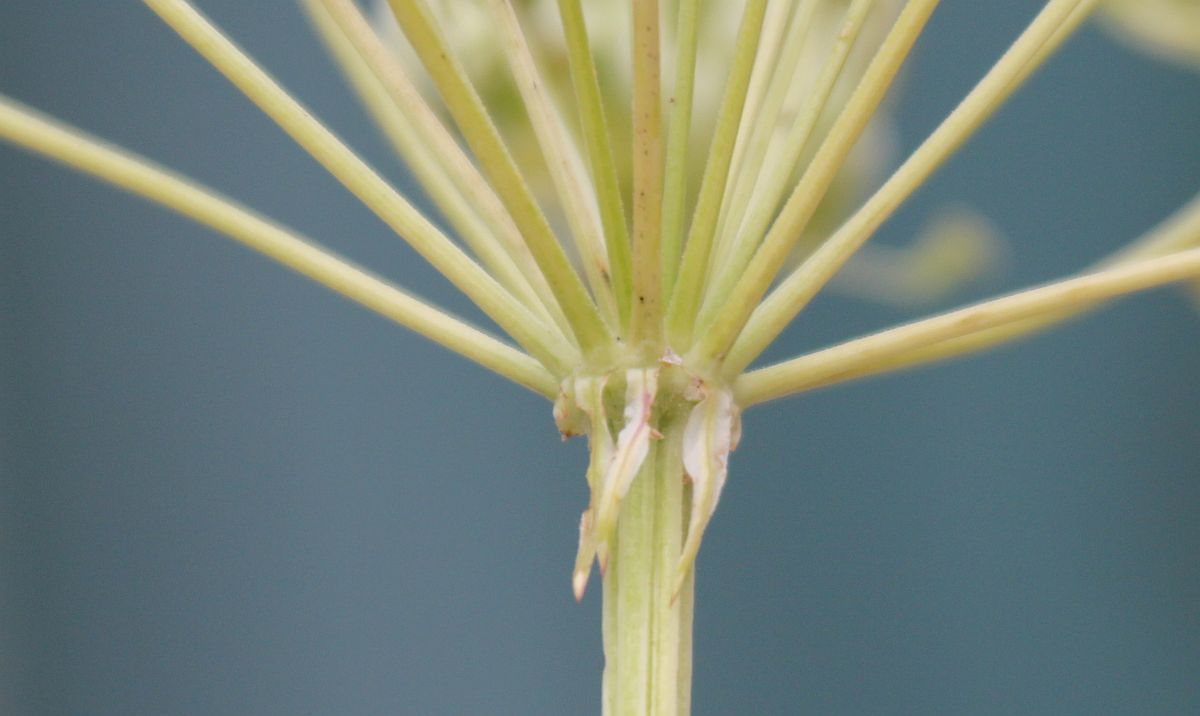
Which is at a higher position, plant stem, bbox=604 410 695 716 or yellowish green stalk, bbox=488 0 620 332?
yellowish green stalk, bbox=488 0 620 332

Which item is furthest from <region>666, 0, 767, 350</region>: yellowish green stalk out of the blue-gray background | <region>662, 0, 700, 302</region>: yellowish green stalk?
the blue-gray background

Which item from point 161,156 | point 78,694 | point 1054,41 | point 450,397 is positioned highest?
point 161,156

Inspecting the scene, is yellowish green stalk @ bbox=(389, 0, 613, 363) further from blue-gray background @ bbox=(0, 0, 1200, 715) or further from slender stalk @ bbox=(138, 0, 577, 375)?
blue-gray background @ bbox=(0, 0, 1200, 715)

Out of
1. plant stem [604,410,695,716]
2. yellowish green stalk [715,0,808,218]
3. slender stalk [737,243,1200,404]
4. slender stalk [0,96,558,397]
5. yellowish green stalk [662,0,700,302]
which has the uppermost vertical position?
yellowish green stalk [715,0,808,218]

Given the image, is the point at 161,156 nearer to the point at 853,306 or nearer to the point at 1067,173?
the point at 853,306

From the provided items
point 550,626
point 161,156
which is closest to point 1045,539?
point 550,626

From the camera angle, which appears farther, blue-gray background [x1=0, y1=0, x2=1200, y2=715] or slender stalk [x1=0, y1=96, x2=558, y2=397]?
blue-gray background [x1=0, y1=0, x2=1200, y2=715]

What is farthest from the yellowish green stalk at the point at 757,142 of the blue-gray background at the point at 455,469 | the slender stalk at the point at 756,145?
the blue-gray background at the point at 455,469
